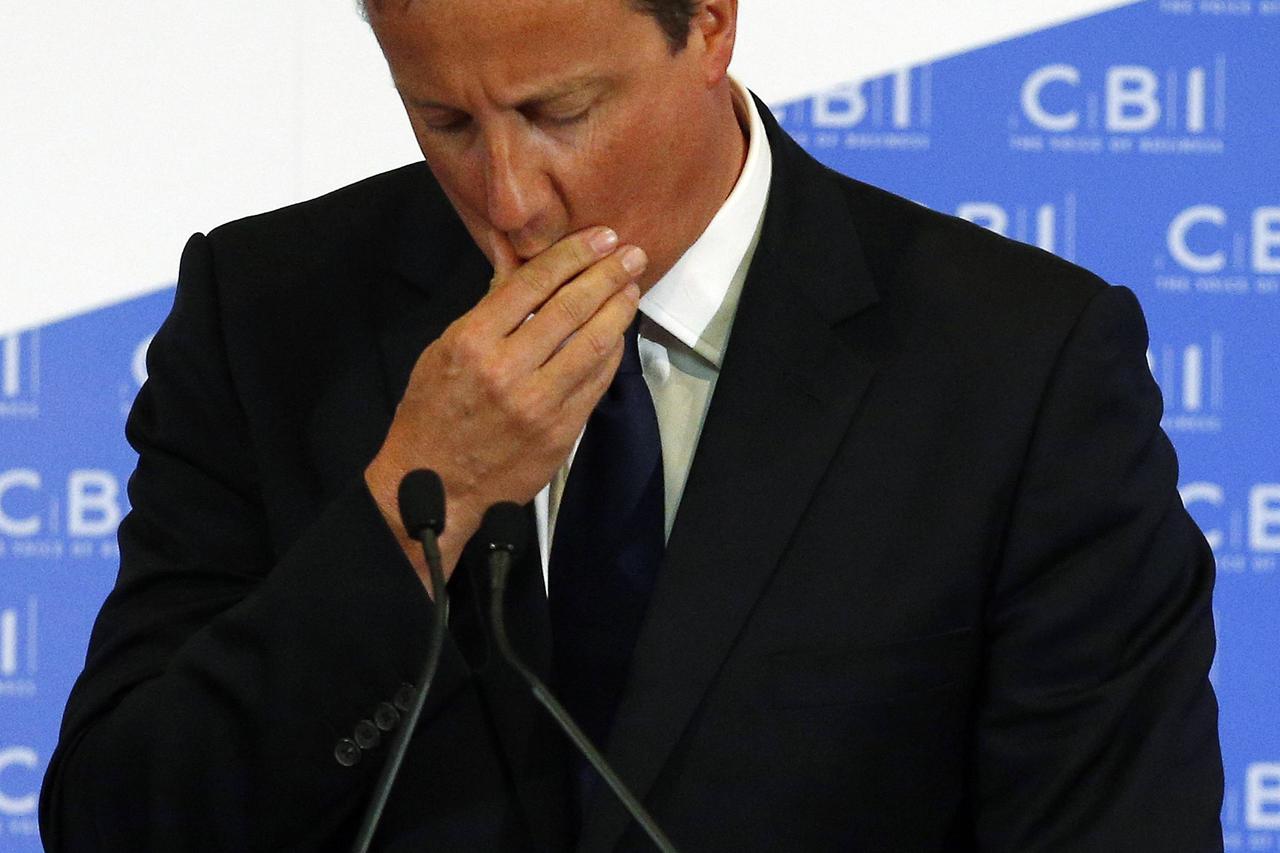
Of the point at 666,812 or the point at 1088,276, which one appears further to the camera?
the point at 1088,276

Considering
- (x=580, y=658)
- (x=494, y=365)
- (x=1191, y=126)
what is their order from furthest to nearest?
(x=1191, y=126) → (x=580, y=658) → (x=494, y=365)

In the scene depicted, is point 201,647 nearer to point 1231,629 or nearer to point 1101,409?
point 1101,409

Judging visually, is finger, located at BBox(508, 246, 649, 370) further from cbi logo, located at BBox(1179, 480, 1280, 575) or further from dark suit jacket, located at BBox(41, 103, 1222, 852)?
cbi logo, located at BBox(1179, 480, 1280, 575)

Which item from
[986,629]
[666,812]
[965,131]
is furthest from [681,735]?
[965,131]

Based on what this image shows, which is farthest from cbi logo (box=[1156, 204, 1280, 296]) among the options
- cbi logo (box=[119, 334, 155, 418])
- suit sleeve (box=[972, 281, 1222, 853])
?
cbi logo (box=[119, 334, 155, 418])

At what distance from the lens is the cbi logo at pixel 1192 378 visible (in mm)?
2707

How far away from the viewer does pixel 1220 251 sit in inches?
106

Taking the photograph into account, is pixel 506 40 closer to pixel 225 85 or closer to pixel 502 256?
pixel 502 256

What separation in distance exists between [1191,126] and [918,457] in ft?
3.70

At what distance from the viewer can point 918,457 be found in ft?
5.78

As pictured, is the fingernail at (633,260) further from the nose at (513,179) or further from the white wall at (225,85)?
the white wall at (225,85)

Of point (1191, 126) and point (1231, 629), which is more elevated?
point (1191, 126)

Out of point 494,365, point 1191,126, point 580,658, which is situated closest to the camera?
point 494,365

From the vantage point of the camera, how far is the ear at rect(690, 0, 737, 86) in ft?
5.65
